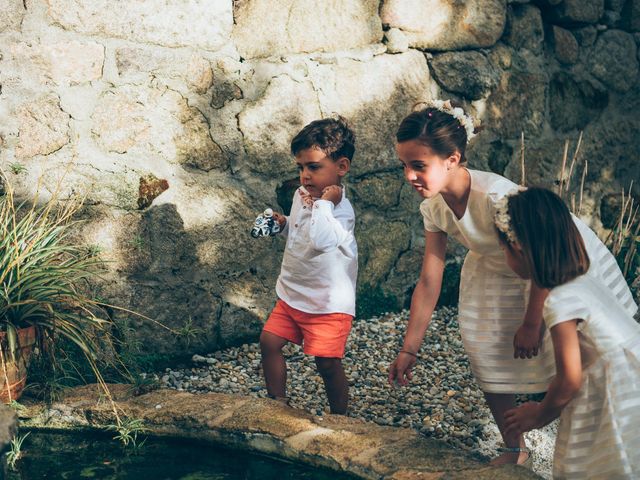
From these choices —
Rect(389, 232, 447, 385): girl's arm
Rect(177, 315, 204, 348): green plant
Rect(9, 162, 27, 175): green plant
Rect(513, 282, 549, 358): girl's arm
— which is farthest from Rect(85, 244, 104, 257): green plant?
Rect(513, 282, 549, 358): girl's arm

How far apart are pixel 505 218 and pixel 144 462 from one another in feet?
4.24

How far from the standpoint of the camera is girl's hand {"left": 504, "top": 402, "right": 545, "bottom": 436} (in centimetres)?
228

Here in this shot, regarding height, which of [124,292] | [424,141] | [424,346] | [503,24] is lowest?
[424,346]

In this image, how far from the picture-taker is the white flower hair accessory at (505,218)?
92.3 inches

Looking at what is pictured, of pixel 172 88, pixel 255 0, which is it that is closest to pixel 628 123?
pixel 255 0

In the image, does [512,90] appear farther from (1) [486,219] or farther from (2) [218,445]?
(2) [218,445]

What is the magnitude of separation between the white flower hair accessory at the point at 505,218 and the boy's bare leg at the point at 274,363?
1.07 metres

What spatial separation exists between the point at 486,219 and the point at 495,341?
1.30ft

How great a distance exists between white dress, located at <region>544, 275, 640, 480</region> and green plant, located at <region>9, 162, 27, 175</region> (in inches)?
79.9

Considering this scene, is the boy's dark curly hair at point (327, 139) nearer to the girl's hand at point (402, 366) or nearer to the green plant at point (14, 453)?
the girl's hand at point (402, 366)

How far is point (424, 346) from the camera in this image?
392cm

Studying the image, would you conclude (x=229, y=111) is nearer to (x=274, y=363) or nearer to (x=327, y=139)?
(x=327, y=139)

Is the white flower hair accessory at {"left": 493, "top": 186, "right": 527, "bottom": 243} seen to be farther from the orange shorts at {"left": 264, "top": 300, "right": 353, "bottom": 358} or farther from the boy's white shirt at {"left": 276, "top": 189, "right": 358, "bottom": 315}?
the orange shorts at {"left": 264, "top": 300, "right": 353, "bottom": 358}

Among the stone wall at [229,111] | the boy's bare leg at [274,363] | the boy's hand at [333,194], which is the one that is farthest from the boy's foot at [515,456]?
the stone wall at [229,111]
